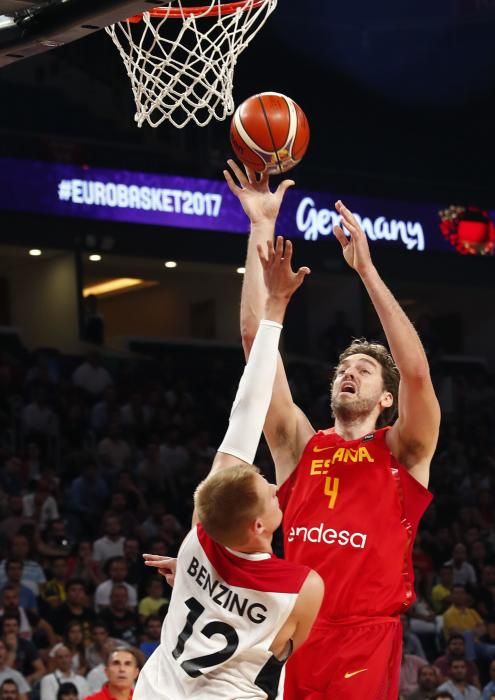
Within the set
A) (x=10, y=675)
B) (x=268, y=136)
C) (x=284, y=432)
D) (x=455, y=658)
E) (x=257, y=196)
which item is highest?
(x=268, y=136)

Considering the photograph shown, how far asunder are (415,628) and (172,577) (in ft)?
28.3

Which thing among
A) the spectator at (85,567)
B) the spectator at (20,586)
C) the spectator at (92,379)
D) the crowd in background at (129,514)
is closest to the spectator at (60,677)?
the crowd in background at (129,514)

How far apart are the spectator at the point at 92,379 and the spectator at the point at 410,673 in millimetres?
6030

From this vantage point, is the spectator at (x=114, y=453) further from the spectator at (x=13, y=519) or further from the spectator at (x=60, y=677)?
the spectator at (x=60, y=677)

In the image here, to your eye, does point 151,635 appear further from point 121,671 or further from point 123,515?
point 121,671

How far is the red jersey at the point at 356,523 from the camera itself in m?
4.63

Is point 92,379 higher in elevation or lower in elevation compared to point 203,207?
lower

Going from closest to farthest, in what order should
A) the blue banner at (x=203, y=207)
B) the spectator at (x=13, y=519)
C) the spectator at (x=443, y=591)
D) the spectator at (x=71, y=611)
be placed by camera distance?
the spectator at (x=71, y=611) < the spectator at (x=13, y=519) < the spectator at (x=443, y=591) < the blue banner at (x=203, y=207)

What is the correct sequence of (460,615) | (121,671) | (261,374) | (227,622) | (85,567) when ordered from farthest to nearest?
(460,615)
(85,567)
(121,671)
(261,374)
(227,622)

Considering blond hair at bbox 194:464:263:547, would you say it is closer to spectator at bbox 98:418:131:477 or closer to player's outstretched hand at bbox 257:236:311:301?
player's outstretched hand at bbox 257:236:311:301

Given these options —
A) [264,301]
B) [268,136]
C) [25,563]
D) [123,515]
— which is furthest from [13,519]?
[264,301]

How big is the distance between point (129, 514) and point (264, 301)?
858 centimetres

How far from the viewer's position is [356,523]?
15.4 feet

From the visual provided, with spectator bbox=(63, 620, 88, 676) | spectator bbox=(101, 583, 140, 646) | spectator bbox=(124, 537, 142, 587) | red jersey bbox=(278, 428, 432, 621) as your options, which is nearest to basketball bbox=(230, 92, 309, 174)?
red jersey bbox=(278, 428, 432, 621)
